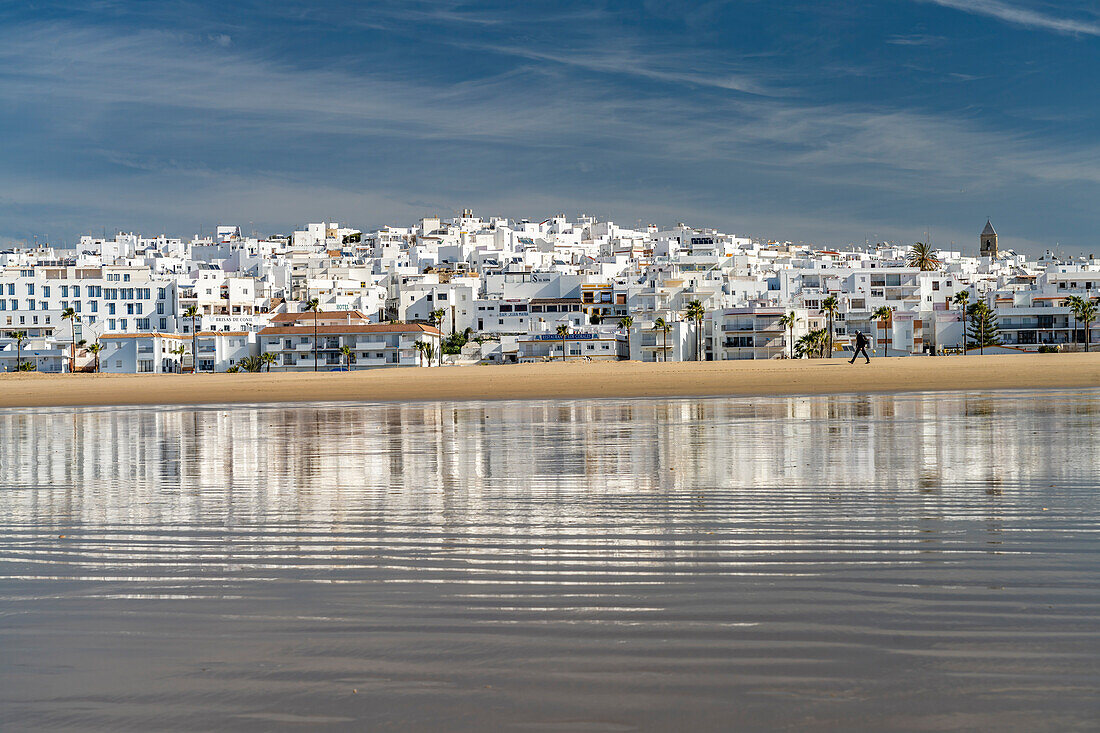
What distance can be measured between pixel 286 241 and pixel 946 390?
565 feet

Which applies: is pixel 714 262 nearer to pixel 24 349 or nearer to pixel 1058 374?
pixel 24 349

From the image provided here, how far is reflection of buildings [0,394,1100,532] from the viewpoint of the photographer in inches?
362

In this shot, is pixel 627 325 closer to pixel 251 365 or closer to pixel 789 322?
pixel 789 322

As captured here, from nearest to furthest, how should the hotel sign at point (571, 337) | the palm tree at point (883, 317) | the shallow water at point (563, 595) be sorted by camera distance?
1. the shallow water at point (563, 595)
2. the palm tree at point (883, 317)
3. the hotel sign at point (571, 337)

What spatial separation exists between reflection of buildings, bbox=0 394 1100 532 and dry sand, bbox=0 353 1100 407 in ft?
35.3

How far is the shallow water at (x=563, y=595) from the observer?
4.12 metres

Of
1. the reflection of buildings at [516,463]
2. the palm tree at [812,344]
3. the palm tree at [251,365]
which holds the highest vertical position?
the palm tree at [812,344]

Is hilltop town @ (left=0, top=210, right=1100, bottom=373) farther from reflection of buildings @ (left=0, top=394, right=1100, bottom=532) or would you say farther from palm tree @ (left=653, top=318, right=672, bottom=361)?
reflection of buildings @ (left=0, top=394, right=1100, bottom=532)

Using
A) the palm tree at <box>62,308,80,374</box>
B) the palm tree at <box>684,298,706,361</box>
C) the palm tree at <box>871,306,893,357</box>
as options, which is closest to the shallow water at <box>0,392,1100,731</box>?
the palm tree at <box>684,298,706,361</box>

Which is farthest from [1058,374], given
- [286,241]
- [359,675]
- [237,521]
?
[286,241]

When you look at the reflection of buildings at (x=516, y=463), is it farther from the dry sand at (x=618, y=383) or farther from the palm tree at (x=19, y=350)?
the palm tree at (x=19, y=350)

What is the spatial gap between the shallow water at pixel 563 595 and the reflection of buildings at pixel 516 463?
95mm

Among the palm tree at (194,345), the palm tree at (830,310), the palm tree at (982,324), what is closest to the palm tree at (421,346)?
the palm tree at (194,345)

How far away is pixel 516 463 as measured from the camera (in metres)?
12.7
